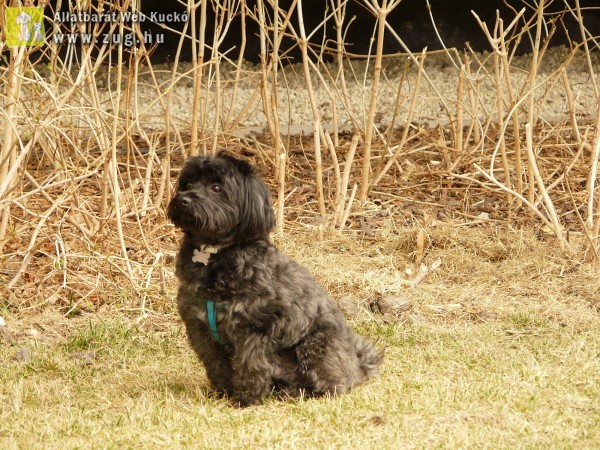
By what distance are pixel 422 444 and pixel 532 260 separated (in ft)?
Answer: 9.60

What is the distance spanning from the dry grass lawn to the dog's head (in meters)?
0.79

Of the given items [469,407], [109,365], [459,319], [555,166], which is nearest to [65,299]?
[109,365]

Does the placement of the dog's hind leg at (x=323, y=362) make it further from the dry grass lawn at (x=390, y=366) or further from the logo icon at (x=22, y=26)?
the logo icon at (x=22, y=26)

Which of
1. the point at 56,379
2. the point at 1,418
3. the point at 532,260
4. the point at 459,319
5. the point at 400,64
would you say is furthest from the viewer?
the point at 400,64

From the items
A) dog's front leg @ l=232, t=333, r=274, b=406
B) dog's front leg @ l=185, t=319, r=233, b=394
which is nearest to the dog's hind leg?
dog's front leg @ l=232, t=333, r=274, b=406

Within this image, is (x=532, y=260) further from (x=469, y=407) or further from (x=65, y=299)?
(x=65, y=299)

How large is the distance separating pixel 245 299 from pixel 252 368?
0.30m

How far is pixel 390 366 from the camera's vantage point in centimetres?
491

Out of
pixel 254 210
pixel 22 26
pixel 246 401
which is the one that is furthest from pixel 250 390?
pixel 22 26

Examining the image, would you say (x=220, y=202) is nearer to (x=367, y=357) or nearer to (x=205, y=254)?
(x=205, y=254)

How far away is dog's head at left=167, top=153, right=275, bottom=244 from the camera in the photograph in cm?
408

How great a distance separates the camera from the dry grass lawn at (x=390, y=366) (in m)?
3.95

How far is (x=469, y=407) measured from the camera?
13.8 feet

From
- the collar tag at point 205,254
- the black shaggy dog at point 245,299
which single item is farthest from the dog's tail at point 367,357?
the collar tag at point 205,254
